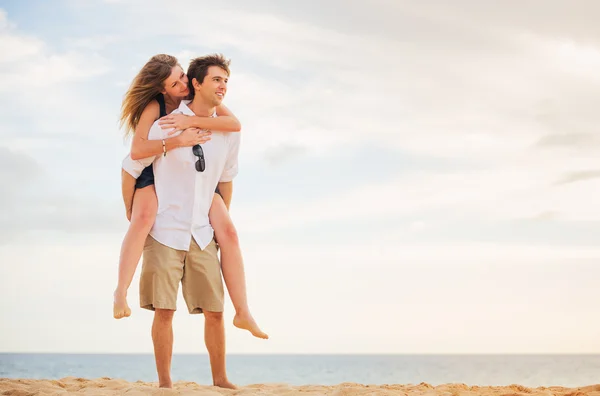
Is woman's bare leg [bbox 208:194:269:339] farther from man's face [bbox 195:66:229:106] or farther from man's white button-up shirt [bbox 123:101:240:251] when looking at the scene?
man's face [bbox 195:66:229:106]

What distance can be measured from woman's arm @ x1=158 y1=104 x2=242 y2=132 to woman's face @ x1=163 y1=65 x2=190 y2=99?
0.81 feet

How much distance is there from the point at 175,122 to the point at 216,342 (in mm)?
1679

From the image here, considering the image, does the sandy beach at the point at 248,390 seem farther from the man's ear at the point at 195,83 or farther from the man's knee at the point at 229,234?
the man's ear at the point at 195,83

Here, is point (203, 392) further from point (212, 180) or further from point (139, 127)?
point (139, 127)

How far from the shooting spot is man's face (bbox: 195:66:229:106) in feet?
16.8

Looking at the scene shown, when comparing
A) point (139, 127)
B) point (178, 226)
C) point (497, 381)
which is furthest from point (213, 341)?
point (497, 381)

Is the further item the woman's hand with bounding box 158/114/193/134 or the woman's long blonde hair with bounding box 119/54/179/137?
the woman's long blonde hair with bounding box 119/54/179/137

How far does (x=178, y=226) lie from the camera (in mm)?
5086

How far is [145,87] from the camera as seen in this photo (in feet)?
17.1

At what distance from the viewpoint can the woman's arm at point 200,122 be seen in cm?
507

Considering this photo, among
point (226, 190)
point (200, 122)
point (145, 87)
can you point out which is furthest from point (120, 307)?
point (145, 87)

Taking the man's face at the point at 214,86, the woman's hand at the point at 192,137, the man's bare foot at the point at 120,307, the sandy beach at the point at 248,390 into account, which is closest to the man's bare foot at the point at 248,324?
the sandy beach at the point at 248,390

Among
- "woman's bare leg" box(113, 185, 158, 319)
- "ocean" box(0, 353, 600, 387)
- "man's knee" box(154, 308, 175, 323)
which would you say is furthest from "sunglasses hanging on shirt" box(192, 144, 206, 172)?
"ocean" box(0, 353, 600, 387)

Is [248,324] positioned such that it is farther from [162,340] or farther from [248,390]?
[162,340]
